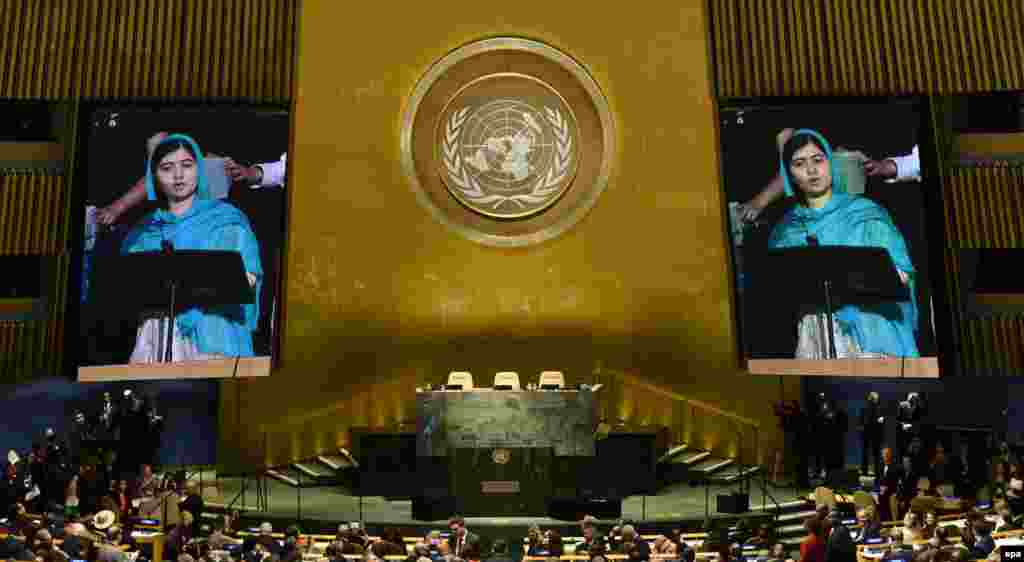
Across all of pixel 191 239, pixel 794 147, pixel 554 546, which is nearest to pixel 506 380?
pixel 191 239

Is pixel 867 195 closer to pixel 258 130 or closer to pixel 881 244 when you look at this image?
pixel 881 244

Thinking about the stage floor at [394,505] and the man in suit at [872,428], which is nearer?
the stage floor at [394,505]

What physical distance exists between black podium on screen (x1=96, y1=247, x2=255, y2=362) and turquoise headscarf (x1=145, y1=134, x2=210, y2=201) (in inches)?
30.5

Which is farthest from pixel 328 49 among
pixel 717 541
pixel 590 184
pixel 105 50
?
pixel 717 541

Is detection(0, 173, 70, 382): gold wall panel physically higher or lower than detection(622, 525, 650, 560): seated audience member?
higher

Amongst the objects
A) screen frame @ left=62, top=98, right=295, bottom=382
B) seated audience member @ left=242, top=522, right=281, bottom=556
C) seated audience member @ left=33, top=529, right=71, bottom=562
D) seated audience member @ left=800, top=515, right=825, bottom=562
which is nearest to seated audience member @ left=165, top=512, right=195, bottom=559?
seated audience member @ left=242, top=522, right=281, bottom=556

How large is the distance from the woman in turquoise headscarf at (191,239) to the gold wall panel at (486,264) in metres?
1.06

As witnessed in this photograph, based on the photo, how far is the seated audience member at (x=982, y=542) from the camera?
33.8ft

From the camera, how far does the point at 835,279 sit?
16844 millimetres

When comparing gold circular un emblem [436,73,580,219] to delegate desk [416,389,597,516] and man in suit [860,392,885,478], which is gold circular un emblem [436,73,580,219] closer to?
delegate desk [416,389,597,516]

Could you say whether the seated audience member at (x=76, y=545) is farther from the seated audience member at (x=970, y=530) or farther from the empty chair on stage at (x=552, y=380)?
the seated audience member at (x=970, y=530)

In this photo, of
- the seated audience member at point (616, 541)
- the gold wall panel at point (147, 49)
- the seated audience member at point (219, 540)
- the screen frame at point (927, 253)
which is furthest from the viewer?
the gold wall panel at point (147, 49)

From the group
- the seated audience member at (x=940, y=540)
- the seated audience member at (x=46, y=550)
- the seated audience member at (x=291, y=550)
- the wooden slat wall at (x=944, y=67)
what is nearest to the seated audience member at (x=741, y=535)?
the seated audience member at (x=940, y=540)

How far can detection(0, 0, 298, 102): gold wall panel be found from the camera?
17.0m
